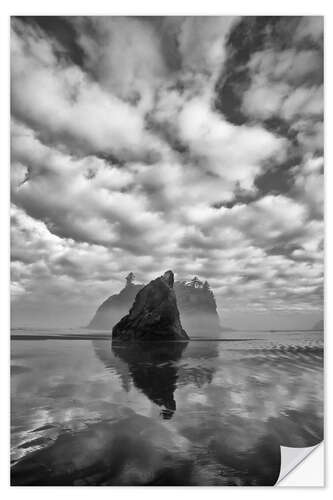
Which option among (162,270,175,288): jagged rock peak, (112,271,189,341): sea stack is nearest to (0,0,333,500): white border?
(112,271,189,341): sea stack

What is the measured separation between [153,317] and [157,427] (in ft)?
80.5

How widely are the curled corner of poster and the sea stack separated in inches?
952

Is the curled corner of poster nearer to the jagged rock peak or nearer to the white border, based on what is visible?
the white border

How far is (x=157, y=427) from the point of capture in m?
6.46

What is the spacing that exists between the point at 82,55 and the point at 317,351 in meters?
20.1

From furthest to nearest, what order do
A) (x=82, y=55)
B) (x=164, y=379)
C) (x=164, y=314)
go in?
(x=164, y=314) < (x=164, y=379) < (x=82, y=55)

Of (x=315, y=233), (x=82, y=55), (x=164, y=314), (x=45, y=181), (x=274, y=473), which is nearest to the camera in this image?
(x=274, y=473)

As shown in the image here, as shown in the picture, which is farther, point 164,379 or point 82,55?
point 164,379

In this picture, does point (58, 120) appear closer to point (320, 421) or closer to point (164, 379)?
point (164, 379)

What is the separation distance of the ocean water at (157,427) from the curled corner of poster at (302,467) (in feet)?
0.66
